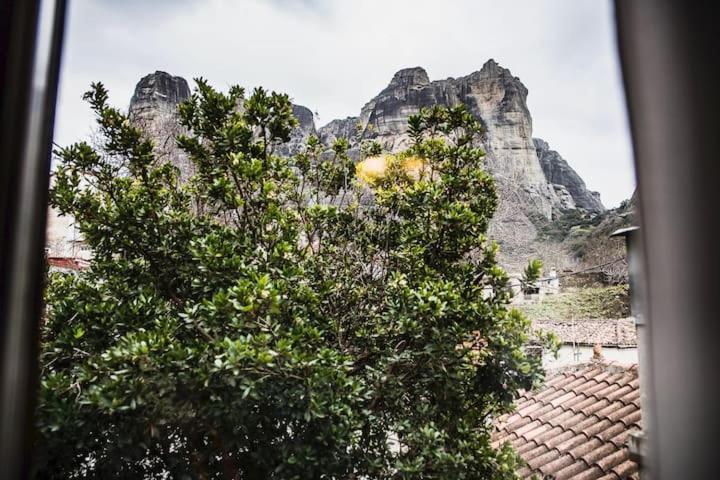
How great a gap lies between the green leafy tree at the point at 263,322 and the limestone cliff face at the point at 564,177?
47 cm

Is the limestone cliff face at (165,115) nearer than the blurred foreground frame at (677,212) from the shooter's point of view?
No

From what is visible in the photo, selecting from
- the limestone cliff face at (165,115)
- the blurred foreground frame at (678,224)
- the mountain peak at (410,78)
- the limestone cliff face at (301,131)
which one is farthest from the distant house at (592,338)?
the mountain peak at (410,78)

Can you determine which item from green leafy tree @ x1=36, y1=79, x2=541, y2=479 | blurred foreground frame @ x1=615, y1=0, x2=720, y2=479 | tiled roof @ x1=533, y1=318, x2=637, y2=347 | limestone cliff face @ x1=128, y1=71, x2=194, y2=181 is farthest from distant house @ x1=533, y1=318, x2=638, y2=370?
limestone cliff face @ x1=128, y1=71, x2=194, y2=181

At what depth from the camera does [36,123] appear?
609 millimetres

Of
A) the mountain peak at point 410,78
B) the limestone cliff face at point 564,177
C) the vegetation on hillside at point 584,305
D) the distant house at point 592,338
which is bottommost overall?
the distant house at point 592,338

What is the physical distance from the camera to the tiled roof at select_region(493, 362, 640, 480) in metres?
2.03

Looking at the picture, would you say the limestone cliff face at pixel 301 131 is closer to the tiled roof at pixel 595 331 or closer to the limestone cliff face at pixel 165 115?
the limestone cliff face at pixel 165 115

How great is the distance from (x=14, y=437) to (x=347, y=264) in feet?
5.63

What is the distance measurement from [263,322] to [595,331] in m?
2.11

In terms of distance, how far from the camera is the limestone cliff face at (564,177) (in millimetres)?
2014

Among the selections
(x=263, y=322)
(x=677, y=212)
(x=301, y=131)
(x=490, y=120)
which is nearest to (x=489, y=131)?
(x=490, y=120)

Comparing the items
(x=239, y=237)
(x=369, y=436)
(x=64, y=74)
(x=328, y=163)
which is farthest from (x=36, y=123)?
(x=328, y=163)

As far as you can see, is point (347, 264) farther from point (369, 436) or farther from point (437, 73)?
point (437, 73)

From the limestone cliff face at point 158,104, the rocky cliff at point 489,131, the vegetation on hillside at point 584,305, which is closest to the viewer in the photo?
the vegetation on hillside at point 584,305
